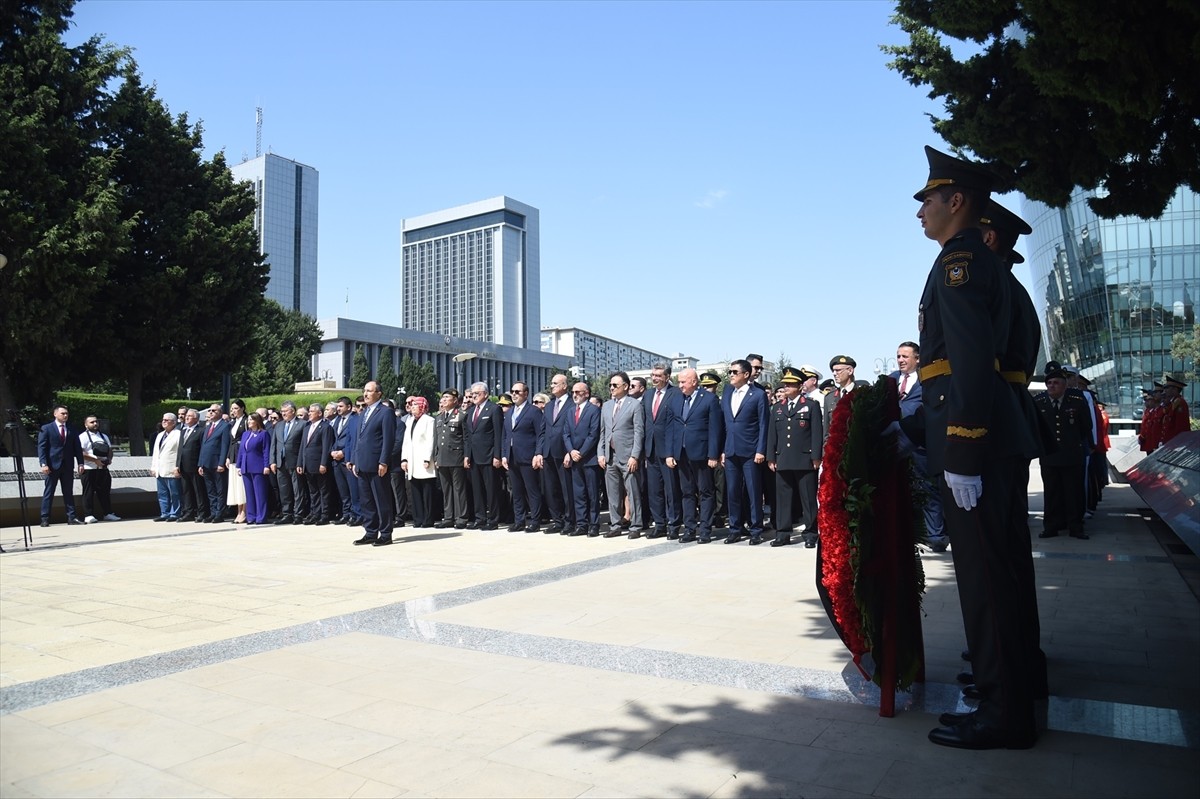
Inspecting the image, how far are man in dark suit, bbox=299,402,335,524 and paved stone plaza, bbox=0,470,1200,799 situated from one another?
5766mm

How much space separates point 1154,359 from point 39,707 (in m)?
79.3

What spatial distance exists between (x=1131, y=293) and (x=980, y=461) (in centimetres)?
7672

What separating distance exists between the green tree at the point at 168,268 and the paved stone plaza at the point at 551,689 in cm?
2193

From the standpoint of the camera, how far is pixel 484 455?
12.0m

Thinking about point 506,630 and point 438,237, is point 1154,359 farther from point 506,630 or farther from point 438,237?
point 438,237

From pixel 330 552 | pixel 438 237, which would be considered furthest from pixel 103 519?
pixel 438 237

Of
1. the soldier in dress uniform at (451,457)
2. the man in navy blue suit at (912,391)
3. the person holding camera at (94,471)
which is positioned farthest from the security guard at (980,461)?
the person holding camera at (94,471)

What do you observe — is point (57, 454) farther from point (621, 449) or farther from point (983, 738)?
point (983, 738)

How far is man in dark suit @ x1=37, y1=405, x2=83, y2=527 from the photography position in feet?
46.5

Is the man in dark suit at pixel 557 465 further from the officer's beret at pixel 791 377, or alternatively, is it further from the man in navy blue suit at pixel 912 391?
the man in navy blue suit at pixel 912 391

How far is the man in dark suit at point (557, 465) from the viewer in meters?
11.4

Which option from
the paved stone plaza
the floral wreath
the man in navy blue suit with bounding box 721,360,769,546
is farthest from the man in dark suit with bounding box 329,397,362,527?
the floral wreath

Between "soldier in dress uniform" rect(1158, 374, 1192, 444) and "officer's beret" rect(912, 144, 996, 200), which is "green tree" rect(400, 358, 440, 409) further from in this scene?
"officer's beret" rect(912, 144, 996, 200)

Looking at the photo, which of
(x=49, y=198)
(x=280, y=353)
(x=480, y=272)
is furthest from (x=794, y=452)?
(x=480, y=272)
